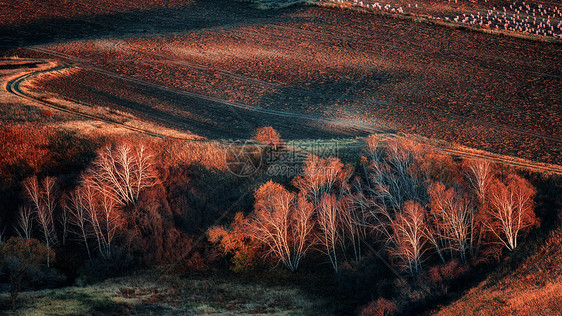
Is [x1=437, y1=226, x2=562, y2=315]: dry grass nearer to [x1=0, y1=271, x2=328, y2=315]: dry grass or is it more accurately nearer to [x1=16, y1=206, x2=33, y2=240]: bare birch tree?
[x1=0, y1=271, x2=328, y2=315]: dry grass

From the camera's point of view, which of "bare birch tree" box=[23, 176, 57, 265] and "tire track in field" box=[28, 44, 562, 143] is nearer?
"bare birch tree" box=[23, 176, 57, 265]

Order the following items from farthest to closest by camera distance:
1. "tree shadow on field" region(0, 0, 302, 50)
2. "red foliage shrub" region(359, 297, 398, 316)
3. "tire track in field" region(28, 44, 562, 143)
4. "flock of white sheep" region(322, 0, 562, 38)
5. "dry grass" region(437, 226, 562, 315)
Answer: "tree shadow on field" region(0, 0, 302, 50) → "flock of white sheep" region(322, 0, 562, 38) → "tire track in field" region(28, 44, 562, 143) → "red foliage shrub" region(359, 297, 398, 316) → "dry grass" region(437, 226, 562, 315)

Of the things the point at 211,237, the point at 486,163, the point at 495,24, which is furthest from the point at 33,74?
the point at 495,24

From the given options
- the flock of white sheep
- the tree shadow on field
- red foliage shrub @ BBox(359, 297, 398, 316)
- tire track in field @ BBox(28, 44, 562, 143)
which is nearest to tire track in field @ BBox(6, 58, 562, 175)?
tire track in field @ BBox(28, 44, 562, 143)

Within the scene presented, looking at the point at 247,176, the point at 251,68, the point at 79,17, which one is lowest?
the point at 247,176

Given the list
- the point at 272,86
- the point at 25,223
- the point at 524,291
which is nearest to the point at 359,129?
the point at 272,86

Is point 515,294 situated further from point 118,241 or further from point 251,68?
point 251,68
